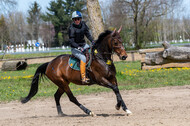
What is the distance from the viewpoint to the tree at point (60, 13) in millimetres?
64500

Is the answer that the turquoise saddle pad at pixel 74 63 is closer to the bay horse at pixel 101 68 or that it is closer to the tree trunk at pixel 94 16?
the bay horse at pixel 101 68

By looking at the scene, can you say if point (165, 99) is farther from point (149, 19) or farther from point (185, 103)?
point (149, 19)

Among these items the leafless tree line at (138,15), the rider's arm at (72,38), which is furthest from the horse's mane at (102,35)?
the leafless tree line at (138,15)

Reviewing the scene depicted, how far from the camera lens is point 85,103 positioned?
32.1ft

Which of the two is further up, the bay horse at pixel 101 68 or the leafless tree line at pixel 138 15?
the leafless tree line at pixel 138 15

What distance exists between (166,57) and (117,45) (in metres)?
10.1

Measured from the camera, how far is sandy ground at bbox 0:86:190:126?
6.34m

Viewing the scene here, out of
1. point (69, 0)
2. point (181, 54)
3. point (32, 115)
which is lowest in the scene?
point (32, 115)

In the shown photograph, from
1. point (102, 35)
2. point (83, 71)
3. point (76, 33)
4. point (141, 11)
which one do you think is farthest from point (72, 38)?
point (141, 11)

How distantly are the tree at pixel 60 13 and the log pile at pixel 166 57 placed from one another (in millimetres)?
46986

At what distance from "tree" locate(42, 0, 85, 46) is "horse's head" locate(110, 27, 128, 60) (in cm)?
5622

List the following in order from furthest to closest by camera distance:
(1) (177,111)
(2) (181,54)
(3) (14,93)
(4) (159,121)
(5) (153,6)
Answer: (5) (153,6)
(2) (181,54)
(3) (14,93)
(1) (177,111)
(4) (159,121)

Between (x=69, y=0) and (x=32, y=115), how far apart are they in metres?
58.2

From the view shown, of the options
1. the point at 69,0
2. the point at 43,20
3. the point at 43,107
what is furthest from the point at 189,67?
the point at 43,20
